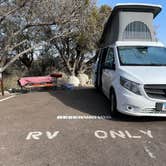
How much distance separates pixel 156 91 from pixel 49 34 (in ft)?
54.6

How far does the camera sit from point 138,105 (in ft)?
22.8

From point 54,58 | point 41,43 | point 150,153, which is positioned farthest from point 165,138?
point 54,58

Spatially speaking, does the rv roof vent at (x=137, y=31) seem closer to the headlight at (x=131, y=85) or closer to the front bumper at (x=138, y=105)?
the headlight at (x=131, y=85)

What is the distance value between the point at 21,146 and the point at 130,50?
450 centimetres

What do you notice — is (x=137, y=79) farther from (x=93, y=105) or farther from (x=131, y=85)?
(x=93, y=105)

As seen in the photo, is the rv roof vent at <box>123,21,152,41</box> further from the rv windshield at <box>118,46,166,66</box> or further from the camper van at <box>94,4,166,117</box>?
the rv windshield at <box>118,46,166,66</box>

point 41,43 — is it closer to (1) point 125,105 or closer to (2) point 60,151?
(1) point 125,105

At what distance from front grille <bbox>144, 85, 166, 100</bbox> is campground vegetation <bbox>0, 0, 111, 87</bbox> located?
11347mm

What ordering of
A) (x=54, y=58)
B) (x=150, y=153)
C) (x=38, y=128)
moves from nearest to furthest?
(x=150, y=153), (x=38, y=128), (x=54, y=58)

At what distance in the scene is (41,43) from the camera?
75.6 feet

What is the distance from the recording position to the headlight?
6.94 meters

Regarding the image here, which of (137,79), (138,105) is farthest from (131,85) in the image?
(138,105)

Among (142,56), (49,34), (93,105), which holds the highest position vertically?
(49,34)

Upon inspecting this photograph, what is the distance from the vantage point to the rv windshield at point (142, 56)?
8016 mm
